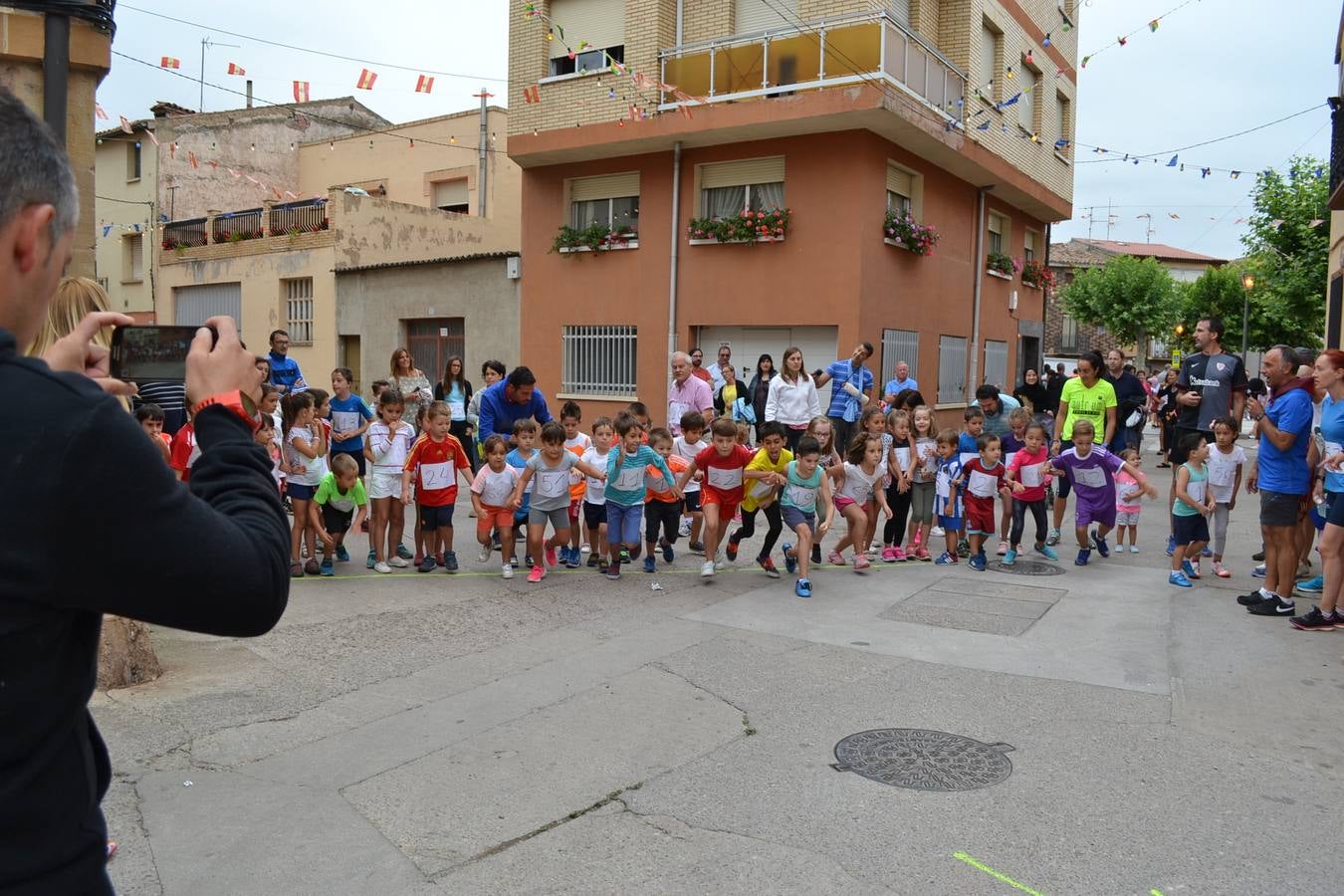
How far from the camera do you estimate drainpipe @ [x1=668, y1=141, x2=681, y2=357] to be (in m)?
17.1

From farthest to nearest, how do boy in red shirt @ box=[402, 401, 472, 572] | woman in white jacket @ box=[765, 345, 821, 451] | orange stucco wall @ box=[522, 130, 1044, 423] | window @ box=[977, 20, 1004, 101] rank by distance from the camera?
1. window @ box=[977, 20, 1004, 101]
2. orange stucco wall @ box=[522, 130, 1044, 423]
3. woman in white jacket @ box=[765, 345, 821, 451]
4. boy in red shirt @ box=[402, 401, 472, 572]

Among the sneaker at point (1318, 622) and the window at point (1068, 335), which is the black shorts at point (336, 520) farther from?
the window at point (1068, 335)

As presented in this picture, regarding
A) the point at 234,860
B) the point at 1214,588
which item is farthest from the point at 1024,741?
the point at 1214,588

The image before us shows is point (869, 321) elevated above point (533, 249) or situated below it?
below

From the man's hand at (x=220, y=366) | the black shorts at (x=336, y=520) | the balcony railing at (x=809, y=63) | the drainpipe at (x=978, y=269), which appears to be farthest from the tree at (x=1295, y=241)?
the man's hand at (x=220, y=366)

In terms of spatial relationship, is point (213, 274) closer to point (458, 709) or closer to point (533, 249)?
point (533, 249)

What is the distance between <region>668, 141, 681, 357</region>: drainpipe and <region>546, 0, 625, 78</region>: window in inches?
79.5

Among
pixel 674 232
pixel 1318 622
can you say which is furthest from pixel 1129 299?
pixel 1318 622

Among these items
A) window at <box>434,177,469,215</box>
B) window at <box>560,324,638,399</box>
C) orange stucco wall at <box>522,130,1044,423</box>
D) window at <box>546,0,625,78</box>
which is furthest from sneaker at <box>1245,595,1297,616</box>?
window at <box>434,177,469,215</box>

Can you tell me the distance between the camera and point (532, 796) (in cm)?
412

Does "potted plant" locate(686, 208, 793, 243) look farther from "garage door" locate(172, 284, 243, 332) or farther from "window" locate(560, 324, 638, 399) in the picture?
"garage door" locate(172, 284, 243, 332)

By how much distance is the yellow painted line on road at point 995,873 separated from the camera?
3.38 metres

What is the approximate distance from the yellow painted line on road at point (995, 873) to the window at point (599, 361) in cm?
1458

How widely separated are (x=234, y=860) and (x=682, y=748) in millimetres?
1893
